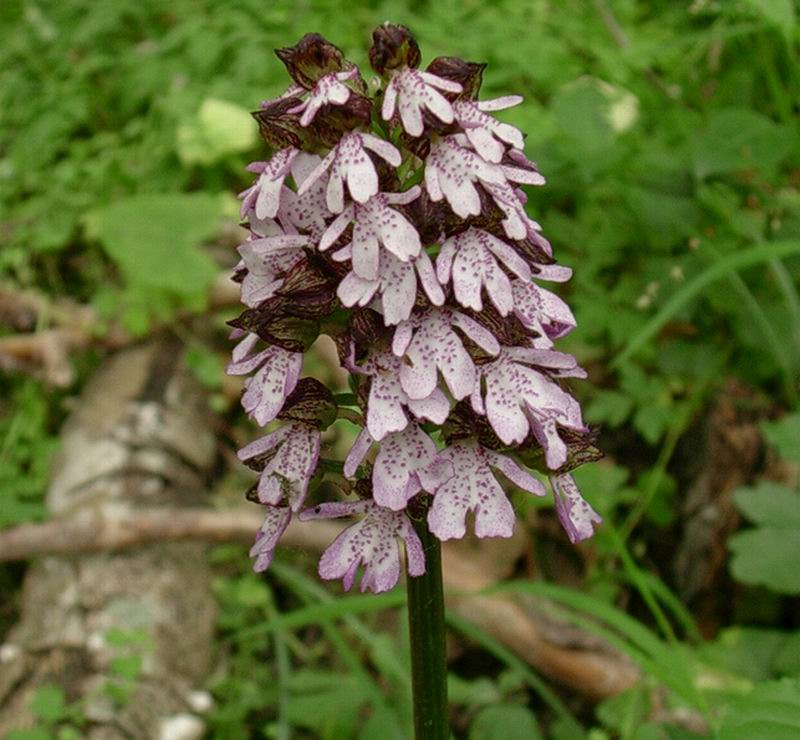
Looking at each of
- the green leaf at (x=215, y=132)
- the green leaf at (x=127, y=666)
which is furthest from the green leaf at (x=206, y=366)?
the green leaf at (x=127, y=666)

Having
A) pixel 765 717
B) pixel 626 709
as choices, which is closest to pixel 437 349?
pixel 765 717

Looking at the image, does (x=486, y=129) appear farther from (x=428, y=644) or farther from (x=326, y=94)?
(x=428, y=644)

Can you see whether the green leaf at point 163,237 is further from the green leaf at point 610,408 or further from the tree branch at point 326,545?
the green leaf at point 610,408

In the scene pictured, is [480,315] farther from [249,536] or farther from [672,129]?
[672,129]

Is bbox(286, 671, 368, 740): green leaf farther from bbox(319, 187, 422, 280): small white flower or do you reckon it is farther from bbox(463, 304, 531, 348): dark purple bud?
bbox(319, 187, 422, 280): small white flower

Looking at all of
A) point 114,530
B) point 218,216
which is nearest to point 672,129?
point 218,216

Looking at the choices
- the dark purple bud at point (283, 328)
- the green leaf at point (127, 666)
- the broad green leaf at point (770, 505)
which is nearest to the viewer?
the dark purple bud at point (283, 328)

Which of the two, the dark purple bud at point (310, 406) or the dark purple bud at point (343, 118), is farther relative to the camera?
the dark purple bud at point (310, 406)
